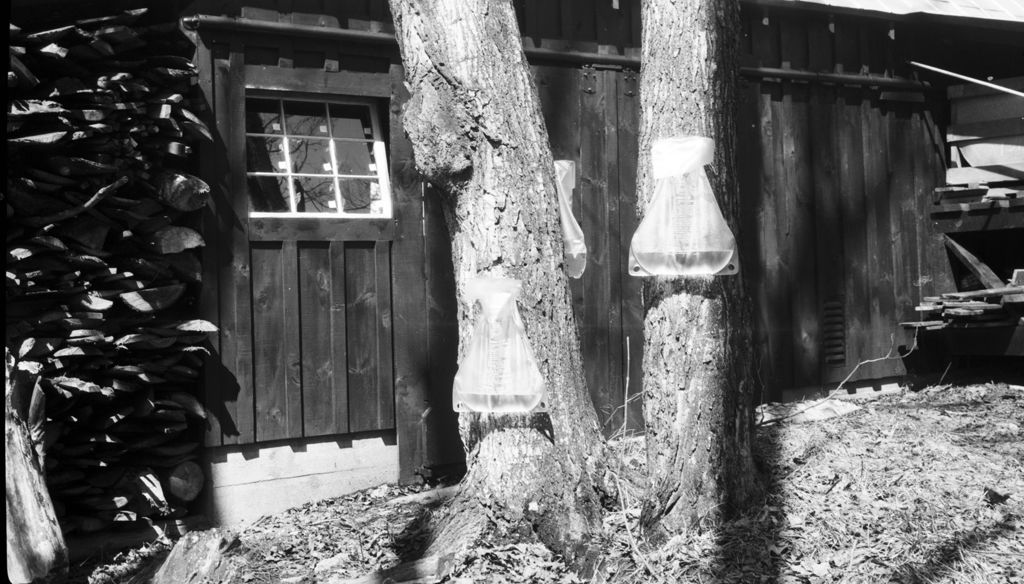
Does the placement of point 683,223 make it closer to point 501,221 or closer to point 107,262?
point 501,221

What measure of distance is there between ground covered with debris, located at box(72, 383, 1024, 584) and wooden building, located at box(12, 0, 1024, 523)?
0.52 meters

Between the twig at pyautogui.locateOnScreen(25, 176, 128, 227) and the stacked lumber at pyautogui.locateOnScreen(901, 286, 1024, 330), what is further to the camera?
the stacked lumber at pyautogui.locateOnScreen(901, 286, 1024, 330)

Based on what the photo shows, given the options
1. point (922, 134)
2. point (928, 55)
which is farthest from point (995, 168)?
point (928, 55)

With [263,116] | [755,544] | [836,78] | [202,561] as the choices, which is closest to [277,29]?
[263,116]

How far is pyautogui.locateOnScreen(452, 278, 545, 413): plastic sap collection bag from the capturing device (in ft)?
13.0

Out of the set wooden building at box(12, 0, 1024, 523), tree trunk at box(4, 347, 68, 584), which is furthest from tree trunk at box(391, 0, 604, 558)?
tree trunk at box(4, 347, 68, 584)

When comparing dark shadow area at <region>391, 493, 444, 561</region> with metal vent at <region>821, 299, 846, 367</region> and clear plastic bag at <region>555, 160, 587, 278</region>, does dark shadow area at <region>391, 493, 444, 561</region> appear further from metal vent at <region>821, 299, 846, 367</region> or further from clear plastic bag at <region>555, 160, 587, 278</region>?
metal vent at <region>821, 299, 846, 367</region>

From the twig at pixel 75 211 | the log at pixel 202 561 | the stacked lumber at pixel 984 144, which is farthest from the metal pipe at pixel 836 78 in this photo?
the log at pixel 202 561

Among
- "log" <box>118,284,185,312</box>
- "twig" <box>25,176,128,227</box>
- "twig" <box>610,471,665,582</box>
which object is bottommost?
"twig" <box>610,471,665,582</box>

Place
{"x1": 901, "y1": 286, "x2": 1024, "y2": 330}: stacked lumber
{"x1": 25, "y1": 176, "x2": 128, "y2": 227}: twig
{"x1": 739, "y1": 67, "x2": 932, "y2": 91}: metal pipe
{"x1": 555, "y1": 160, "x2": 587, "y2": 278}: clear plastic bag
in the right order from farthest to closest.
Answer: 1. {"x1": 901, "y1": 286, "x2": 1024, "y2": 330}: stacked lumber
2. {"x1": 739, "y1": 67, "x2": 932, "y2": 91}: metal pipe
3. {"x1": 25, "y1": 176, "x2": 128, "y2": 227}: twig
4. {"x1": 555, "y1": 160, "x2": 587, "y2": 278}: clear plastic bag

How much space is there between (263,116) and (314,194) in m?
0.58

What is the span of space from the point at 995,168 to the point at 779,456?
456 cm

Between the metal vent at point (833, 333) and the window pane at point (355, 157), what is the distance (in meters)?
4.02

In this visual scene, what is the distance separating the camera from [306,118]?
19.1ft
